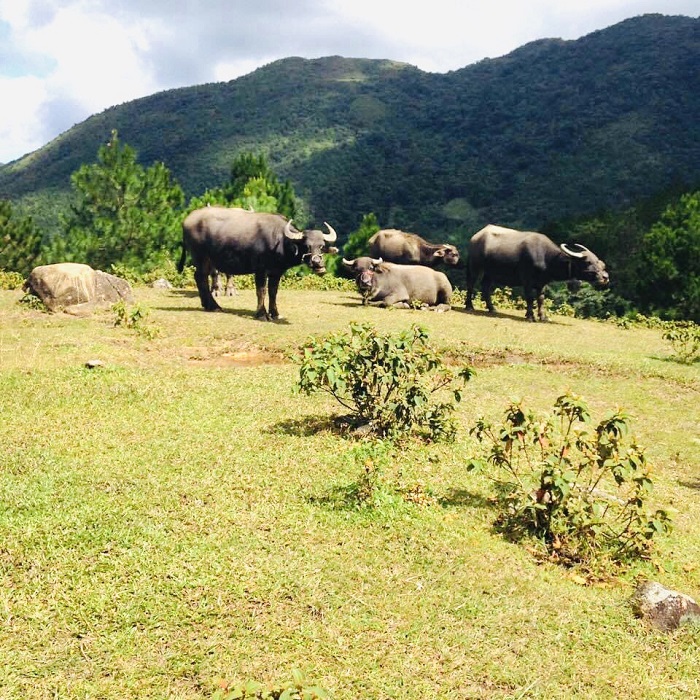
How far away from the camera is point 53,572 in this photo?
4.67 m

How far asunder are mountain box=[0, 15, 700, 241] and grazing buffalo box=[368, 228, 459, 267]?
29.9 meters

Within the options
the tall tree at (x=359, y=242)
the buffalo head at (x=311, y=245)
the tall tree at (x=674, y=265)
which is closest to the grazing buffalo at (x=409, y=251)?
the tall tree at (x=359, y=242)

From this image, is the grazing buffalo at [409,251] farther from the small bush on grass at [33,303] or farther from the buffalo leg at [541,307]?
the small bush on grass at [33,303]

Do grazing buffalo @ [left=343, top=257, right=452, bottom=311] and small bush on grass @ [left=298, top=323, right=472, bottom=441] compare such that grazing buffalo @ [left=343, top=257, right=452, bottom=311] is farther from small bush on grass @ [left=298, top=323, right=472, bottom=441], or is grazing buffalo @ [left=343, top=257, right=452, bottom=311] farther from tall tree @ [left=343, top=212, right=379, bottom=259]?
small bush on grass @ [left=298, top=323, right=472, bottom=441]

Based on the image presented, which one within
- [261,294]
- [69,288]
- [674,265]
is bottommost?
[261,294]

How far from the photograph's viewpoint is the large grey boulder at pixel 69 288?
14.3 meters

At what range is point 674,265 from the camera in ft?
77.2

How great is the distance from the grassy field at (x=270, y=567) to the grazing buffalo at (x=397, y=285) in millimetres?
9816

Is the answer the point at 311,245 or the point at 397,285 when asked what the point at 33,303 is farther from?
the point at 397,285

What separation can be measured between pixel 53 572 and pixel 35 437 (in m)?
2.75

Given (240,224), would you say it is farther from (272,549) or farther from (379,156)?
(379,156)

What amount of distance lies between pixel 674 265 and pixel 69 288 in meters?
19.7

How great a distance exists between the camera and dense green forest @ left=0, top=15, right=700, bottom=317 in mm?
55000

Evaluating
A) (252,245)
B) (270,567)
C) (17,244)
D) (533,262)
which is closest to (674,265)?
(533,262)
